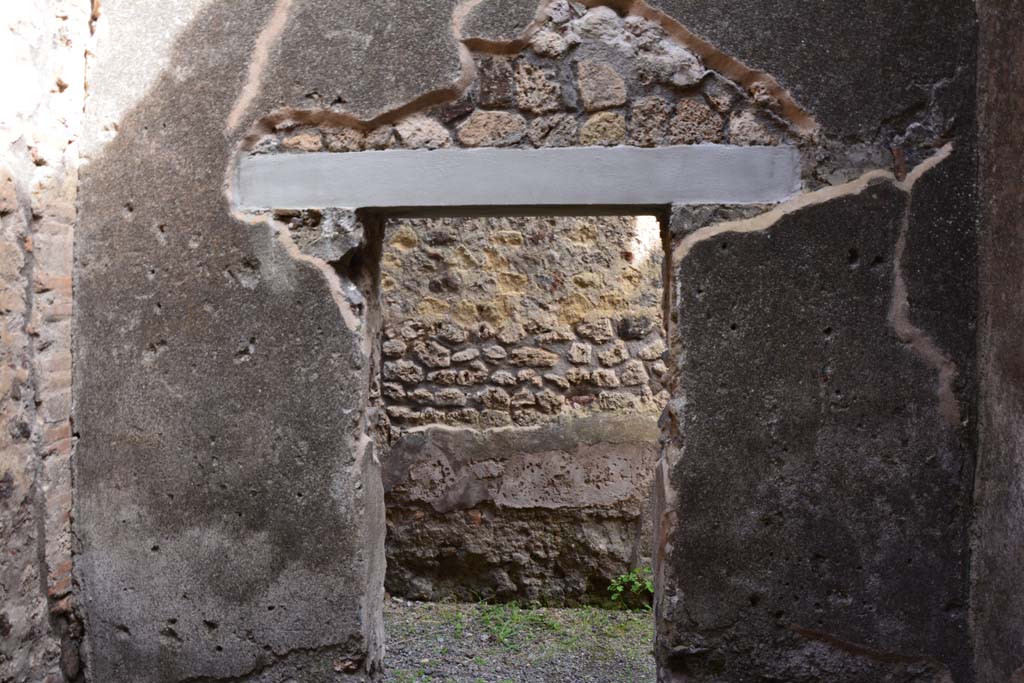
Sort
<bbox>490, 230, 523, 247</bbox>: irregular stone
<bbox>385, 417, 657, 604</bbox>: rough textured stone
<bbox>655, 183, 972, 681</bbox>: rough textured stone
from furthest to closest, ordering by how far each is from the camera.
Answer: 1. <bbox>490, 230, 523, 247</bbox>: irregular stone
2. <bbox>385, 417, 657, 604</bbox>: rough textured stone
3. <bbox>655, 183, 972, 681</bbox>: rough textured stone

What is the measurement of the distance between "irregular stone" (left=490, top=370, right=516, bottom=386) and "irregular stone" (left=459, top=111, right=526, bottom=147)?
204 cm

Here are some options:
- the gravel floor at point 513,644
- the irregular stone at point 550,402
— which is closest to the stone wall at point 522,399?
the irregular stone at point 550,402

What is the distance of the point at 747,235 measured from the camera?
97.7 inches

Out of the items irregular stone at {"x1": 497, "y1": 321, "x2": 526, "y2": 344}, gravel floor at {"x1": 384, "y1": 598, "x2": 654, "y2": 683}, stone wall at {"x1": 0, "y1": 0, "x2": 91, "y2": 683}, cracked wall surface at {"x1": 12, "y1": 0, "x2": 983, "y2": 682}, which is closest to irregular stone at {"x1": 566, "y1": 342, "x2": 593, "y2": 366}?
irregular stone at {"x1": 497, "y1": 321, "x2": 526, "y2": 344}

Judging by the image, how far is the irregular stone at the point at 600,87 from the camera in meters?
2.58

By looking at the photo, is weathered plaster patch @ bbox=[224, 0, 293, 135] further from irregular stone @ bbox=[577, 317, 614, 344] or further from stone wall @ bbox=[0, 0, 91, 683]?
irregular stone @ bbox=[577, 317, 614, 344]

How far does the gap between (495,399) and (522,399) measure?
0.15 metres

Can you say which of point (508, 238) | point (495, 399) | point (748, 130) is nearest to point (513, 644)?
point (495, 399)

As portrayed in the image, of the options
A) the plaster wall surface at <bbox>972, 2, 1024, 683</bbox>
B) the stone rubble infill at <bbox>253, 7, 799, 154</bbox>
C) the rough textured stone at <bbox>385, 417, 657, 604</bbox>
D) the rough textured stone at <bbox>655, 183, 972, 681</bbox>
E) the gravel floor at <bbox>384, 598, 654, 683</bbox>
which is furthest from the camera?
the rough textured stone at <bbox>385, 417, 657, 604</bbox>

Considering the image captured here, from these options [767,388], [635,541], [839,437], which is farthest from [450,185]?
[635,541]

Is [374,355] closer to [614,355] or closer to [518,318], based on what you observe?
[518,318]

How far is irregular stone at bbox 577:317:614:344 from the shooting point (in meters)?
4.48

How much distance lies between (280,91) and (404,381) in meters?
2.17

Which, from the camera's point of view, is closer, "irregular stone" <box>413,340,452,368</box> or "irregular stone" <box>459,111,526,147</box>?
"irregular stone" <box>459,111,526,147</box>
